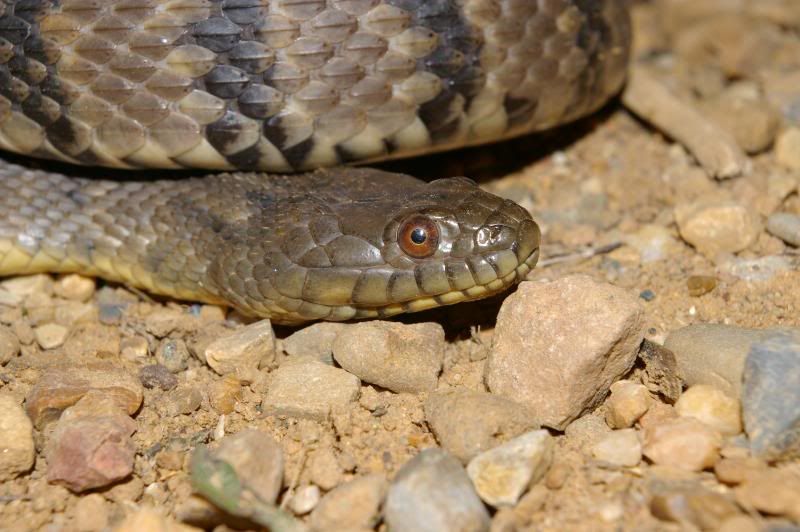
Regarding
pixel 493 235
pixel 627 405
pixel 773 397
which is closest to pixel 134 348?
pixel 493 235

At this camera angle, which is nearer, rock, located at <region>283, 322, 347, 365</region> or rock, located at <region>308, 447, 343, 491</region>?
rock, located at <region>308, 447, 343, 491</region>

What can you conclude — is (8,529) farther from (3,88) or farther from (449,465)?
(3,88)

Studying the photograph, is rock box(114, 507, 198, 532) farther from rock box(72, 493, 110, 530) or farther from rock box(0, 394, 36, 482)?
rock box(0, 394, 36, 482)

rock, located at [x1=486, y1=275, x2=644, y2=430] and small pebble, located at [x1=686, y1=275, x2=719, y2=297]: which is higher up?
rock, located at [x1=486, y1=275, x2=644, y2=430]

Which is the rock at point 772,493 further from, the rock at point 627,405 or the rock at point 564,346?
the rock at point 564,346

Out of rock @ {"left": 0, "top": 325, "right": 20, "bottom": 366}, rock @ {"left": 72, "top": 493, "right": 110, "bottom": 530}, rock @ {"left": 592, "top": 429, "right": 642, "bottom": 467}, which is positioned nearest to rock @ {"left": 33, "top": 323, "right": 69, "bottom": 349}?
rock @ {"left": 0, "top": 325, "right": 20, "bottom": 366}

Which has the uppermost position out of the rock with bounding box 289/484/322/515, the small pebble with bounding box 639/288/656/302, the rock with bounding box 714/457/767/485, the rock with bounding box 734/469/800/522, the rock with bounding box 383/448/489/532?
the rock with bounding box 734/469/800/522

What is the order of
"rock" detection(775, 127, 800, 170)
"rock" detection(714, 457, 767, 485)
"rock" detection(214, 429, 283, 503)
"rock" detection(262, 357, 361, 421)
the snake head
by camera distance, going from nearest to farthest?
"rock" detection(714, 457, 767, 485) → "rock" detection(214, 429, 283, 503) → "rock" detection(262, 357, 361, 421) → the snake head → "rock" detection(775, 127, 800, 170)

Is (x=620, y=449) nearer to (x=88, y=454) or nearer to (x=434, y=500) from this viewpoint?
Answer: (x=434, y=500)
